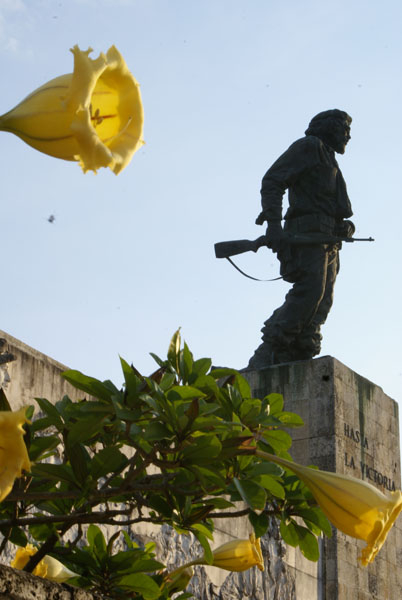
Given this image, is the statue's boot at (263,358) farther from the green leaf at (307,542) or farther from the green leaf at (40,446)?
the green leaf at (40,446)

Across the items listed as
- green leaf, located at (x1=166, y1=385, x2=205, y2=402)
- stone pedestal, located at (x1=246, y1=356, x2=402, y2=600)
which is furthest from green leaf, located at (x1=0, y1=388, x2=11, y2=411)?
stone pedestal, located at (x1=246, y1=356, x2=402, y2=600)

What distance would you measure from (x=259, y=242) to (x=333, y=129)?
136 centimetres

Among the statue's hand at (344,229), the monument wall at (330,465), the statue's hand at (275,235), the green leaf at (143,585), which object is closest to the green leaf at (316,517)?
the green leaf at (143,585)

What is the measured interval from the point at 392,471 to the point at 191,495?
708 centimetres

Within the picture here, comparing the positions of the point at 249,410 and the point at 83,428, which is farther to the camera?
the point at 249,410

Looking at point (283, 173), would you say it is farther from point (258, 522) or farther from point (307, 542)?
point (258, 522)

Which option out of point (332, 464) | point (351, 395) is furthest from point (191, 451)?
point (351, 395)

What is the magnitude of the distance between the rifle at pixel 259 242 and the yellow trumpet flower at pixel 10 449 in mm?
8001

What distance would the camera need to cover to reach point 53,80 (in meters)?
1.59

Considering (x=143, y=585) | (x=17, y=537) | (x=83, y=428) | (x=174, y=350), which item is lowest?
(x=143, y=585)

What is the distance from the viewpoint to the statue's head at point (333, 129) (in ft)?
32.2

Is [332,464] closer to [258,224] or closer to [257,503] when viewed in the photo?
[258,224]

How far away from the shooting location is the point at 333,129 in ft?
32.2

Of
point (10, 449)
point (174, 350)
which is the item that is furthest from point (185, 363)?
point (10, 449)
